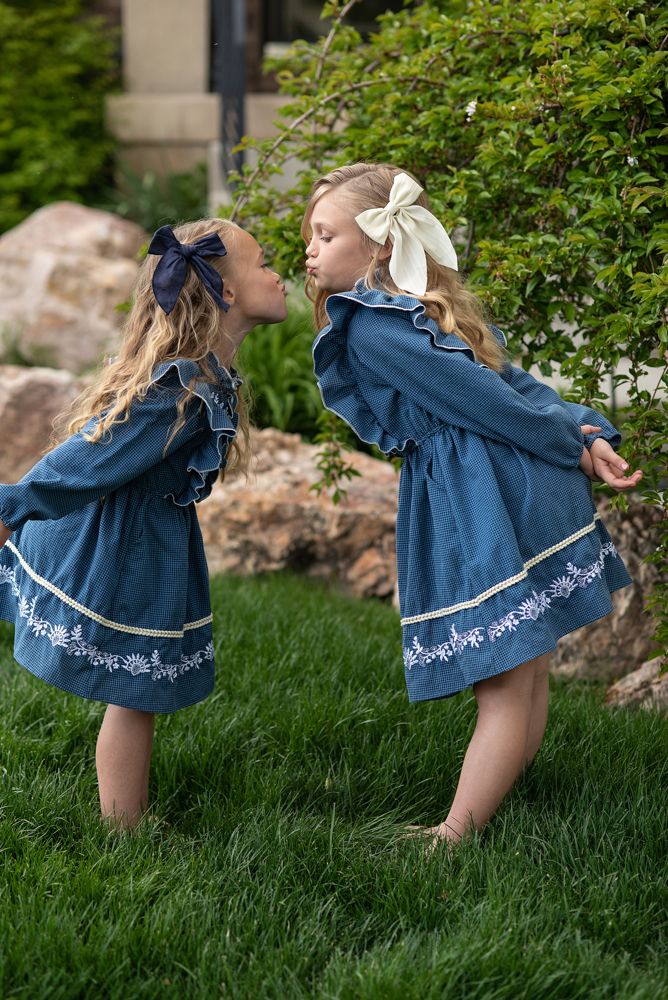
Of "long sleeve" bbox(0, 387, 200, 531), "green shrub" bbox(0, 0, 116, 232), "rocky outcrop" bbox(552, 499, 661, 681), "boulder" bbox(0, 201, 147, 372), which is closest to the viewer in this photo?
"long sleeve" bbox(0, 387, 200, 531)

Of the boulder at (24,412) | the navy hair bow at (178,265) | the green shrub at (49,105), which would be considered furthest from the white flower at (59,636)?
the green shrub at (49,105)

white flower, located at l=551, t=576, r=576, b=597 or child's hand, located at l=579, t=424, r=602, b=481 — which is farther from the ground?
child's hand, located at l=579, t=424, r=602, b=481

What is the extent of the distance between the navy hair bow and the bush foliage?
0.66 metres

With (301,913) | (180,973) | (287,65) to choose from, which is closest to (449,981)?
(301,913)

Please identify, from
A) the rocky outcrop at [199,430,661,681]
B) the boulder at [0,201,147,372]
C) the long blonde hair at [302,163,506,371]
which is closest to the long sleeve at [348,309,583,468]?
the long blonde hair at [302,163,506,371]

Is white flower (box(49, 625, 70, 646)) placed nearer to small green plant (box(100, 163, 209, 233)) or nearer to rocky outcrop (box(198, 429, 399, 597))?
rocky outcrop (box(198, 429, 399, 597))

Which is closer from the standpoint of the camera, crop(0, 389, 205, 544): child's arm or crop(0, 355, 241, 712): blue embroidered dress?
crop(0, 389, 205, 544): child's arm

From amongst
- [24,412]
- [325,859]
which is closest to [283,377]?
[24,412]

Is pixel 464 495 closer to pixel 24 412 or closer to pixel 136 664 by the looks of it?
pixel 136 664

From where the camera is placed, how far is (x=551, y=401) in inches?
77.5

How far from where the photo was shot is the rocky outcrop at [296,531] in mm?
3889

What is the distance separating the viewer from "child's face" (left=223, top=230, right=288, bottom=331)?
2.02 m

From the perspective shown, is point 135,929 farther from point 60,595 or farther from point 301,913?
point 60,595

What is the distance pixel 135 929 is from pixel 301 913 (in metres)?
0.31
